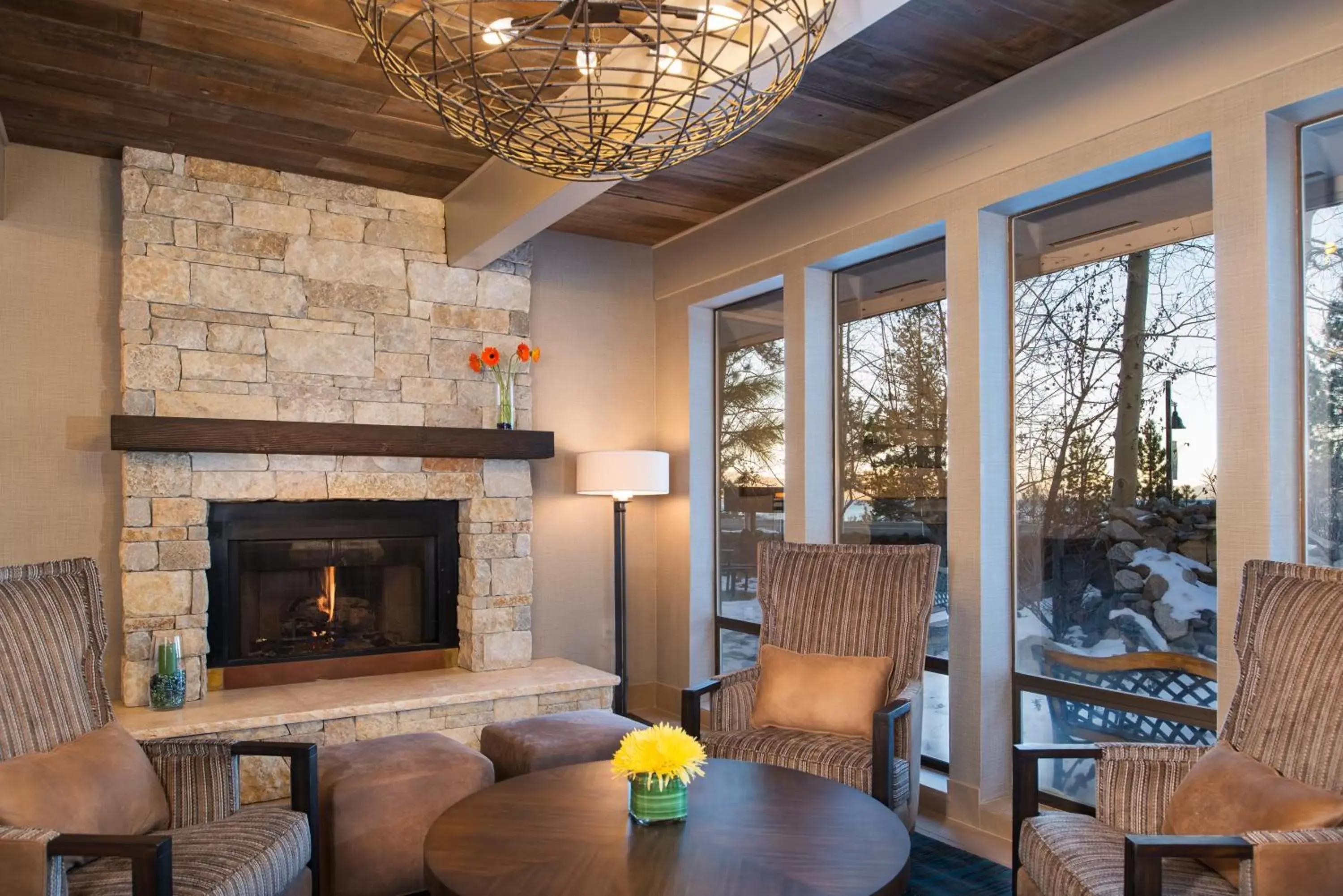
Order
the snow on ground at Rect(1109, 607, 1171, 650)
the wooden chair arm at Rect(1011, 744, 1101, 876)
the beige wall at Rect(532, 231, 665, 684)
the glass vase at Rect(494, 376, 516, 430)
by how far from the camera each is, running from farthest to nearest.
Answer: the beige wall at Rect(532, 231, 665, 684), the glass vase at Rect(494, 376, 516, 430), the snow on ground at Rect(1109, 607, 1171, 650), the wooden chair arm at Rect(1011, 744, 1101, 876)

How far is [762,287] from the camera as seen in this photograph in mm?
4949

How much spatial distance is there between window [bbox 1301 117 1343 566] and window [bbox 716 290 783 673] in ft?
8.43

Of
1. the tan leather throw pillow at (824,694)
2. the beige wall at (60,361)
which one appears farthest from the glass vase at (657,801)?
the beige wall at (60,361)

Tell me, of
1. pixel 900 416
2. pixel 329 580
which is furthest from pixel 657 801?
pixel 329 580

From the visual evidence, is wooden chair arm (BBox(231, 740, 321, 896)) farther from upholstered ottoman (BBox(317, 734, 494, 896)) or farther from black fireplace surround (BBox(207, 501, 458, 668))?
black fireplace surround (BBox(207, 501, 458, 668))

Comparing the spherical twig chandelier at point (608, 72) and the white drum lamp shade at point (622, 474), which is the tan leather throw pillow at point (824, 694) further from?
the spherical twig chandelier at point (608, 72)

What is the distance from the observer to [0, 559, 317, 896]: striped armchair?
1.97 m

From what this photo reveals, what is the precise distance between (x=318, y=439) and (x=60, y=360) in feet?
3.57

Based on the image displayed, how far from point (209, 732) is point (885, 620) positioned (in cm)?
257

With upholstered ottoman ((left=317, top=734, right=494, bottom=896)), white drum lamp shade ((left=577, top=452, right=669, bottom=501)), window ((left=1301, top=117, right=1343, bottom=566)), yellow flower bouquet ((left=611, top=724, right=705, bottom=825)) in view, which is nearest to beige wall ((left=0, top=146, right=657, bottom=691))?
upholstered ottoman ((left=317, top=734, right=494, bottom=896))

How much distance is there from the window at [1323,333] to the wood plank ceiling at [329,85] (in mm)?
710

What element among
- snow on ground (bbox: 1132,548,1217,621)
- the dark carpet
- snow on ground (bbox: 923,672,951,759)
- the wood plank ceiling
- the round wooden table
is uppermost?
the wood plank ceiling

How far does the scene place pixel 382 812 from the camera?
9.87 feet

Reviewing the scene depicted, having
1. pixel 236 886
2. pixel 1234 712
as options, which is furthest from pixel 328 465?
pixel 1234 712
